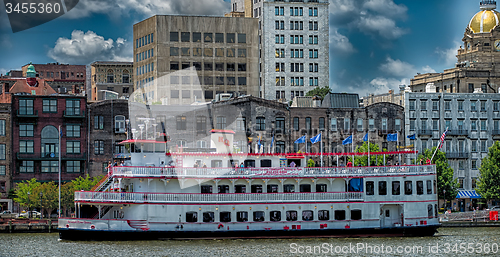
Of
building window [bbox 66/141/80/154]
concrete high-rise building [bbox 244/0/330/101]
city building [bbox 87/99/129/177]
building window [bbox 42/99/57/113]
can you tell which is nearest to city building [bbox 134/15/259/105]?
concrete high-rise building [bbox 244/0/330/101]

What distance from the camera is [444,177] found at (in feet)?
281

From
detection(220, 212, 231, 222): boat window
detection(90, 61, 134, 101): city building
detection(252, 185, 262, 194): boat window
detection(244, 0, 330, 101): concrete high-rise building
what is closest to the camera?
detection(220, 212, 231, 222): boat window

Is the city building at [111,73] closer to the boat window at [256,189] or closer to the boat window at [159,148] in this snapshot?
the boat window at [159,148]

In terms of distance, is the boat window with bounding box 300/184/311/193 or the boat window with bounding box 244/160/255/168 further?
the boat window with bounding box 244/160/255/168

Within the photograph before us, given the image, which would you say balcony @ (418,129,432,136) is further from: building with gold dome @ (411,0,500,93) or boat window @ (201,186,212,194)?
boat window @ (201,186,212,194)

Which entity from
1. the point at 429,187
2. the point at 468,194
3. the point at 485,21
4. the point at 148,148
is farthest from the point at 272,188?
the point at 485,21

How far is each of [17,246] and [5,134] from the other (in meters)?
29.1

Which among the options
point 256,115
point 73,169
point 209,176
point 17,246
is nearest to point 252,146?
point 256,115

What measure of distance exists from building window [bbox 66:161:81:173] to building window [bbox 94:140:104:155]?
2.42 metres

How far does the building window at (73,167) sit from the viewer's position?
85312 mm

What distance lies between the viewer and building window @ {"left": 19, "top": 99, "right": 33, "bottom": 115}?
84688mm

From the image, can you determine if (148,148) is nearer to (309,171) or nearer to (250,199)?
(250,199)

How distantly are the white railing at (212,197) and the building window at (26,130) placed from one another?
2760 cm

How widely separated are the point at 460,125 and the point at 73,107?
154 feet
